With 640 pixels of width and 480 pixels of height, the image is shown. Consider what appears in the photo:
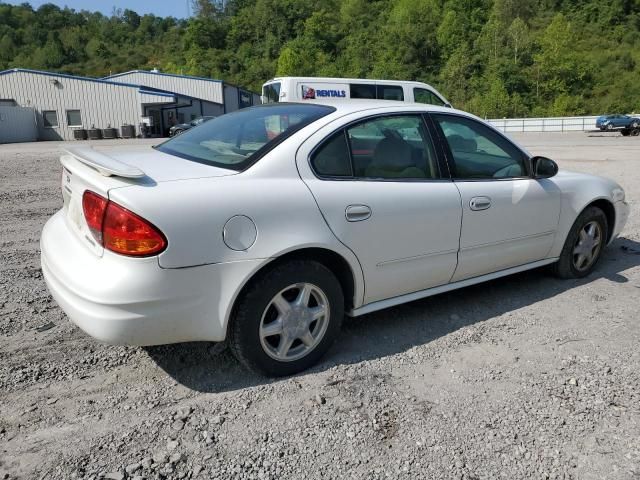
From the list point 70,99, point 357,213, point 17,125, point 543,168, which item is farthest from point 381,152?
point 70,99

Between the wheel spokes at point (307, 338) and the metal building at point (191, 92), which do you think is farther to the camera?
the metal building at point (191, 92)

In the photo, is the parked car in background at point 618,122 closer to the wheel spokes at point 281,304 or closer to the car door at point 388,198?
the car door at point 388,198

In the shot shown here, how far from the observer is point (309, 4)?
4808 inches

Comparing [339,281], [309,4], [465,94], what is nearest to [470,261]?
[339,281]

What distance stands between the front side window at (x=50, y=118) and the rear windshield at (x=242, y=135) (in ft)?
133

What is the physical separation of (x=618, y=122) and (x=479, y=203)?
121 feet

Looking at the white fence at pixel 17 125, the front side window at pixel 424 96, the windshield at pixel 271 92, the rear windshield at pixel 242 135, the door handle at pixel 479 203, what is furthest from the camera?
the white fence at pixel 17 125

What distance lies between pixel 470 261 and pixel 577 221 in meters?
1.44

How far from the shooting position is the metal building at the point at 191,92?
45116mm

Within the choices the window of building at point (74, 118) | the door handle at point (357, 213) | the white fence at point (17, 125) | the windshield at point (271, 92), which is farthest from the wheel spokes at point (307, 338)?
the window of building at point (74, 118)

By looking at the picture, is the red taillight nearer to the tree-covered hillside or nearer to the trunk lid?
the trunk lid

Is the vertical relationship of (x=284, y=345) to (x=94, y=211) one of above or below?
below

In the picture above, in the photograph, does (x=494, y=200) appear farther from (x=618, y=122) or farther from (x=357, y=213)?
(x=618, y=122)

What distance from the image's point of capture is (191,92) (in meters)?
49.7
